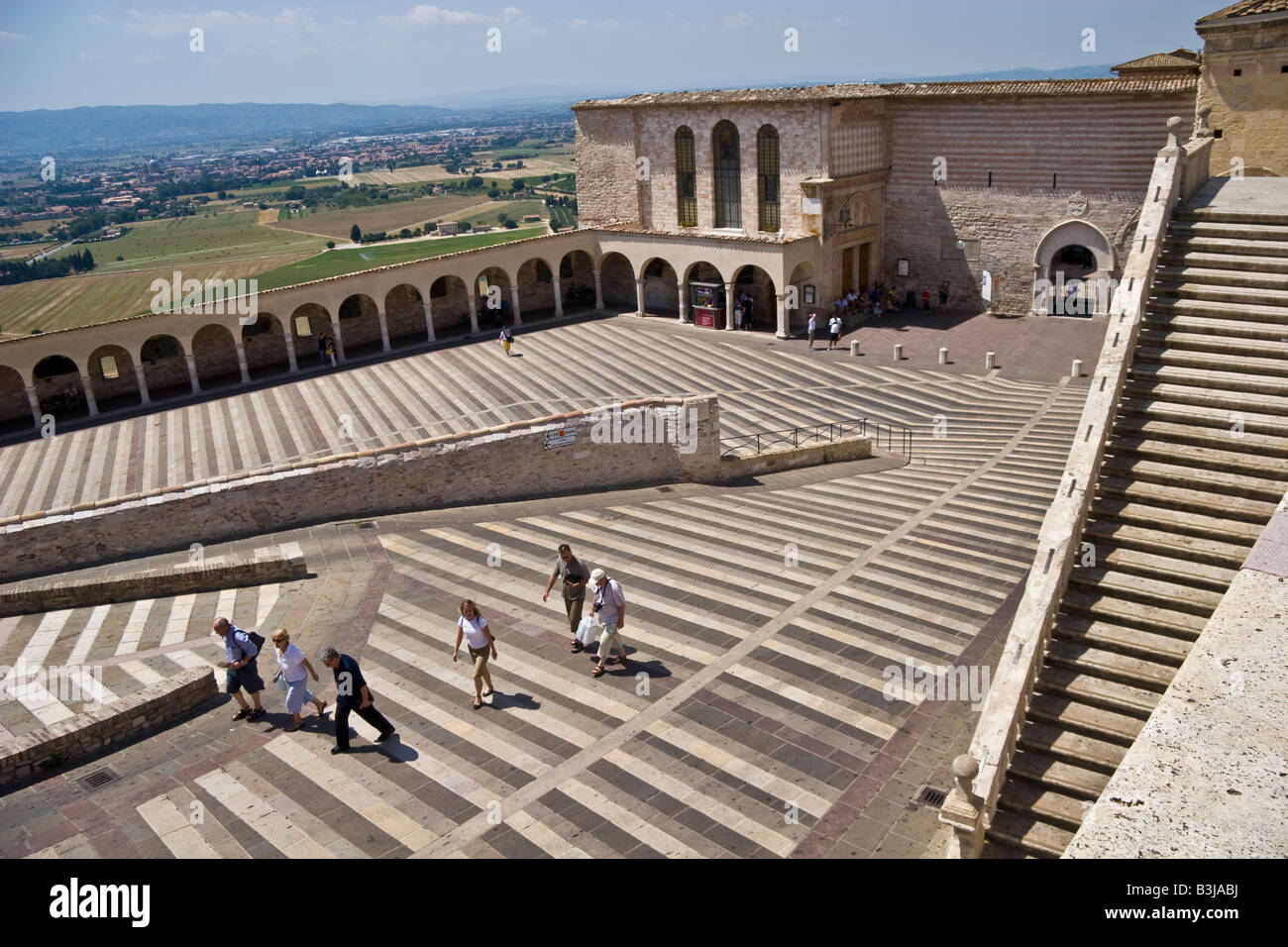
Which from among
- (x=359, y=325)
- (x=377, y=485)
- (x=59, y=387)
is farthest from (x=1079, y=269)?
(x=59, y=387)

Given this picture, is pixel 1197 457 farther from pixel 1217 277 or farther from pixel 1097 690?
pixel 1217 277

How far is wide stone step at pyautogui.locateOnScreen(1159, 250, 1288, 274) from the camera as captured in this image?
12.3 meters

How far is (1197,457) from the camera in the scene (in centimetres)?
1034

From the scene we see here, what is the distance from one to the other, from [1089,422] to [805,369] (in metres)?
22.9

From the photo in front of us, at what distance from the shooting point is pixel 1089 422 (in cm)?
1052

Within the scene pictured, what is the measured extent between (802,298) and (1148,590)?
30.9 m

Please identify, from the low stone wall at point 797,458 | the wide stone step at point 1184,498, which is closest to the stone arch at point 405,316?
the low stone wall at point 797,458

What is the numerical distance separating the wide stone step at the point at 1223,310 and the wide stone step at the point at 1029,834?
7252mm

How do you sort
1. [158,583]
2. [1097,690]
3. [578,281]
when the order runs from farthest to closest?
[578,281]
[158,583]
[1097,690]

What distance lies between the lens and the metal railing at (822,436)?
1029 inches

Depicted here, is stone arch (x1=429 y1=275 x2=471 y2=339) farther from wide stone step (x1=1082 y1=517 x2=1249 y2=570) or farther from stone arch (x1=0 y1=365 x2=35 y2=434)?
wide stone step (x1=1082 y1=517 x2=1249 y2=570)

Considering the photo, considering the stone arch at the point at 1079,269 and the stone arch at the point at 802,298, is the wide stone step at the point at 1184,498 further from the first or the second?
the stone arch at the point at 1079,269

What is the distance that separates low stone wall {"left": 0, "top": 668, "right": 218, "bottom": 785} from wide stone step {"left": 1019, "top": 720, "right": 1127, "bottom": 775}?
32.4 ft
